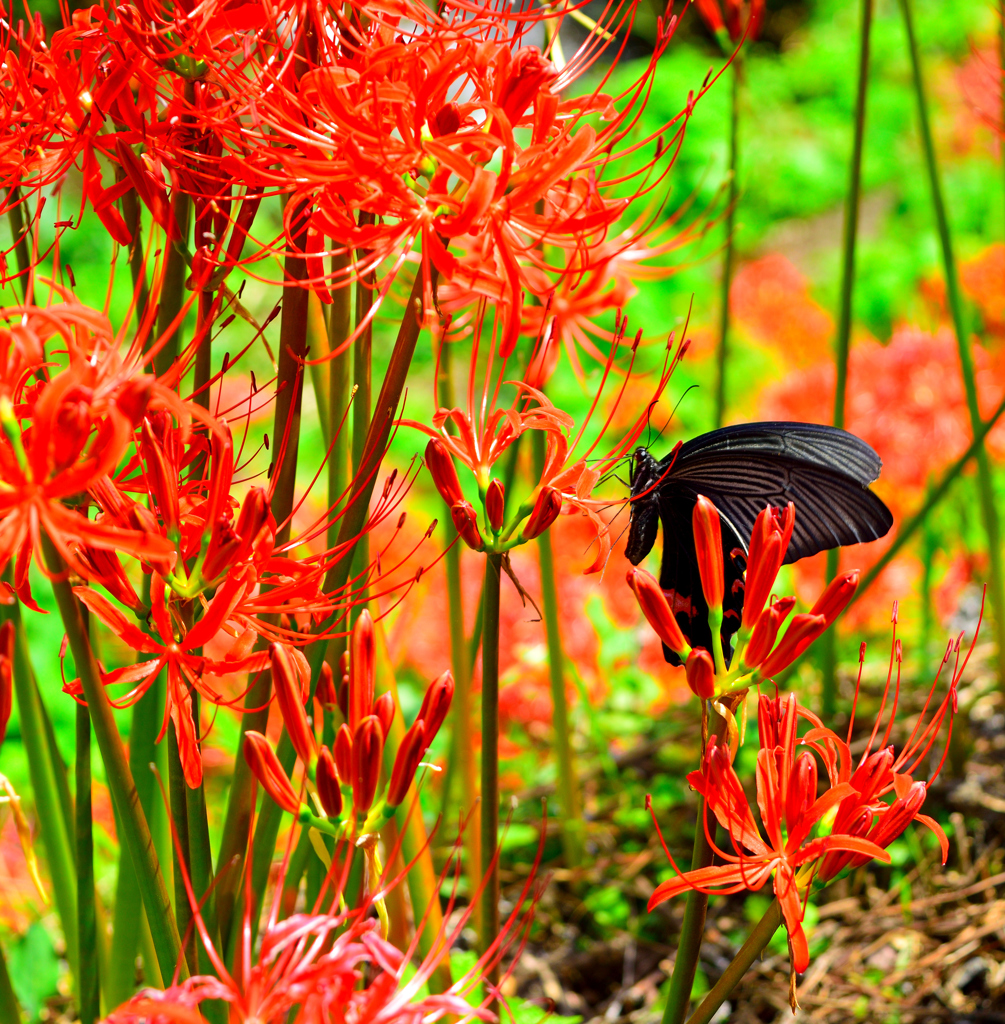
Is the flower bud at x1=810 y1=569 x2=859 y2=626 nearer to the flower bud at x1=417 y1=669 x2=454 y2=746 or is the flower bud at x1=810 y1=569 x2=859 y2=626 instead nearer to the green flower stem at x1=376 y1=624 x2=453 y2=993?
the flower bud at x1=417 y1=669 x2=454 y2=746

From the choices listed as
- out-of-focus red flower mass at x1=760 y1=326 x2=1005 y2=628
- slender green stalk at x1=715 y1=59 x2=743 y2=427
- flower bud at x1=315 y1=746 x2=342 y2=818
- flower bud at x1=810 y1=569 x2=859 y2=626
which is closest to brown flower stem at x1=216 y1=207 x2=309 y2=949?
flower bud at x1=315 y1=746 x2=342 y2=818

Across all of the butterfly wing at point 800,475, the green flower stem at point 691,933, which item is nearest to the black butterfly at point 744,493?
the butterfly wing at point 800,475

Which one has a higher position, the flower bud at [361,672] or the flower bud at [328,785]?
the flower bud at [361,672]

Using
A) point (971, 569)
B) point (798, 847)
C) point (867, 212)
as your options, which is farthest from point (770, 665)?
point (867, 212)

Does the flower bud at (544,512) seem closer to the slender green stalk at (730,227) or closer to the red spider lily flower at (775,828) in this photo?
the red spider lily flower at (775,828)

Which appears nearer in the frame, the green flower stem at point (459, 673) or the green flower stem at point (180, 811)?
the green flower stem at point (180, 811)

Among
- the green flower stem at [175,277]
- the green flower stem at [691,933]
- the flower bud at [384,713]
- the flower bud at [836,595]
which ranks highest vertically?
the green flower stem at [175,277]

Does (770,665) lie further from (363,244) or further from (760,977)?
(760,977)
